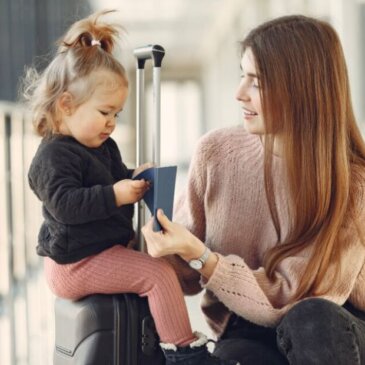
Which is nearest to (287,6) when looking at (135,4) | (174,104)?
(135,4)

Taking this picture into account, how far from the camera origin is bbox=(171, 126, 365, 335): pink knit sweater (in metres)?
1.62

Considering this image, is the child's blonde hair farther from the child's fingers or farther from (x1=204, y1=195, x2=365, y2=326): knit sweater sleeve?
(x1=204, y1=195, x2=365, y2=326): knit sweater sleeve

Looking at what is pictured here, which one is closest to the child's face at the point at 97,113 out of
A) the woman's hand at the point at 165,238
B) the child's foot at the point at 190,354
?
the woman's hand at the point at 165,238

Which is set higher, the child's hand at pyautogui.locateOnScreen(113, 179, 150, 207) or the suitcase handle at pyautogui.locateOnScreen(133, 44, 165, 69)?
the suitcase handle at pyautogui.locateOnScreen(133, 44, 165, 69)

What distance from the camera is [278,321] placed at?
1603 millimetres

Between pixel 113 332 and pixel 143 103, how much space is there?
1.67 ft

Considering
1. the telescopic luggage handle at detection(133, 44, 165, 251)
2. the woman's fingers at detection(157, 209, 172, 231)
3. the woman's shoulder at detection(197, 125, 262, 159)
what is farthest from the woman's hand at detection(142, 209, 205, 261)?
the woman's shoulder at detection(197, 125, 262, 159)

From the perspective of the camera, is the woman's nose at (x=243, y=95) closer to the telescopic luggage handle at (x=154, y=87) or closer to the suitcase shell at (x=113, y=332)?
the telescopic luggage handle at (x=154, y=87)

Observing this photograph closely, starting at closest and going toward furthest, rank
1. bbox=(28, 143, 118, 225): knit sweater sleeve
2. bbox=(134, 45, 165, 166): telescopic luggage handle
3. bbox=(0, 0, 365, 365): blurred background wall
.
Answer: bbox=(28, 143, 118, 225): knit sweater sleeve
bbox=(134, 45, 165, 166): telescopic luggage handle
bbox=(0, 0, 365, 365): blurred background wall

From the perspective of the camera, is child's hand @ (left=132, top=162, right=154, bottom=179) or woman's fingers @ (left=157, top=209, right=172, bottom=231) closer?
woman's fingers @ (left=157, top=209, right=172, bottom=231)

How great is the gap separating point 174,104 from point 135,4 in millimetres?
9129

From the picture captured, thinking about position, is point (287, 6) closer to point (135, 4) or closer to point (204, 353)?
point (135, 4)

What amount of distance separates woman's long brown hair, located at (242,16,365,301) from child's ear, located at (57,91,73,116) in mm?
438

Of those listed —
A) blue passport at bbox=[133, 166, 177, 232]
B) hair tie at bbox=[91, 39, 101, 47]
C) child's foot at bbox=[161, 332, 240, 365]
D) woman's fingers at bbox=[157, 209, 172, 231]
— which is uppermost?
hair tie at bbox=[91, 39, 101, 47]
